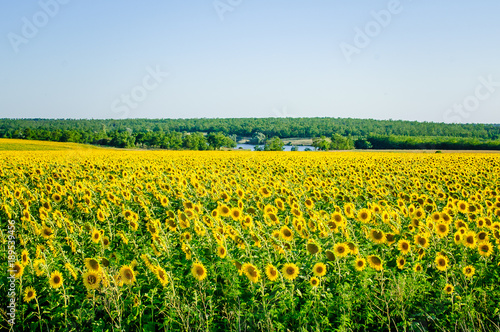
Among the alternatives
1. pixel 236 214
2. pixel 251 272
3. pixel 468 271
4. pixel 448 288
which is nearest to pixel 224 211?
pixel 236 214

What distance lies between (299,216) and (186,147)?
75.5m

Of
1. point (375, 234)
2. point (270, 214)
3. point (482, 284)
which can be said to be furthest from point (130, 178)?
point (482, 284)

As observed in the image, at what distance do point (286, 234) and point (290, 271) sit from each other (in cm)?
82

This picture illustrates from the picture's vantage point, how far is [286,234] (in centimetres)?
447

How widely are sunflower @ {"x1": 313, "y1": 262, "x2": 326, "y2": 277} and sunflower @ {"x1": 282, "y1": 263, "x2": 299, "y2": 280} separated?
179 millimetres

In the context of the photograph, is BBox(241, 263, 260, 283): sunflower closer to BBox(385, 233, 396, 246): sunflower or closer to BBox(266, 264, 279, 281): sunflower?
BBox(266, 264, 279, 281): sunflower

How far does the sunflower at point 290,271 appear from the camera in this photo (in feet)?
11.9

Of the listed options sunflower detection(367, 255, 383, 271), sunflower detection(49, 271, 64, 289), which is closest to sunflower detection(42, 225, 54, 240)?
sunflower detection(49, 271, 64, 289)

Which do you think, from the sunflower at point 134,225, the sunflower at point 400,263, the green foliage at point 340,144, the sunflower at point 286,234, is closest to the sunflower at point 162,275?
the sunflower at point 286,234

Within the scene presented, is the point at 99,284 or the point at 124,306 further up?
the point at 99,284

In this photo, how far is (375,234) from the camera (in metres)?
4.69

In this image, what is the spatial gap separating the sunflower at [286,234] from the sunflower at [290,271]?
694mm

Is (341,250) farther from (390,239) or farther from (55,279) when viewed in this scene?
(55,279)

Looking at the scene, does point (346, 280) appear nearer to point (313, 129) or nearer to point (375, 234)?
→ point (375, 234)
